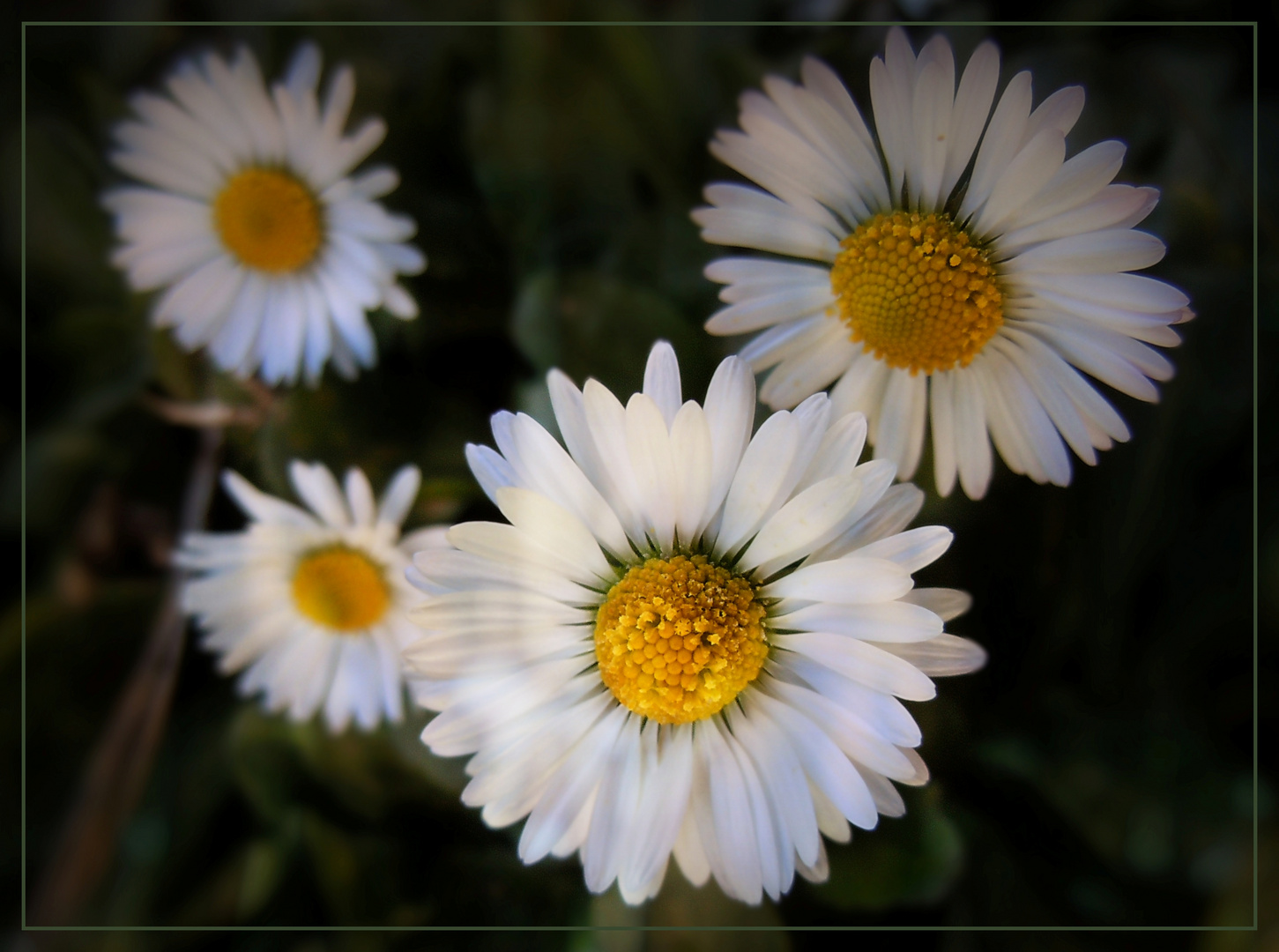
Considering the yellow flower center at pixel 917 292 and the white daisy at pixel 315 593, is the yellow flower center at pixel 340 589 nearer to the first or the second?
the white daisy at pixel 315 593

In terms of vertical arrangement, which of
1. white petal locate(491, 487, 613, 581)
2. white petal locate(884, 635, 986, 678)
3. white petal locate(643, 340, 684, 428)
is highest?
white petal locate(643, 340, 684, 428)

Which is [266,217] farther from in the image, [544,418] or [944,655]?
[944,655]

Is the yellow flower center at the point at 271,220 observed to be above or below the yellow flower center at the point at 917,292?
above

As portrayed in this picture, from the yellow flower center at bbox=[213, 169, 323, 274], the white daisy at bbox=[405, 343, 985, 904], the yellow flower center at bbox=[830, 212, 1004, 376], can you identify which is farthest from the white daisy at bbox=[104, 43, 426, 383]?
the yellow flower center at bbox=[830, 212, 1004, 376]

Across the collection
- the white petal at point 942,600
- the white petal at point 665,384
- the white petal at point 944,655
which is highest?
the white petal at point 665,384

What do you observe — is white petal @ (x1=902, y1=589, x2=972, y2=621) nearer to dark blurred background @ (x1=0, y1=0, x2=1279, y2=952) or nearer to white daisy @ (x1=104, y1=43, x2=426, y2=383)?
dark blurred background @ (x1=0, y1=0, x2=1279, y2=952)

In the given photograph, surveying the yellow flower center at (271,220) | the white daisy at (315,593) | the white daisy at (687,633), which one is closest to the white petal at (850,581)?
the white daisy at (687,633)

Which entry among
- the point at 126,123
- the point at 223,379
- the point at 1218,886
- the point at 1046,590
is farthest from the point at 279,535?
the point at 1218,886
